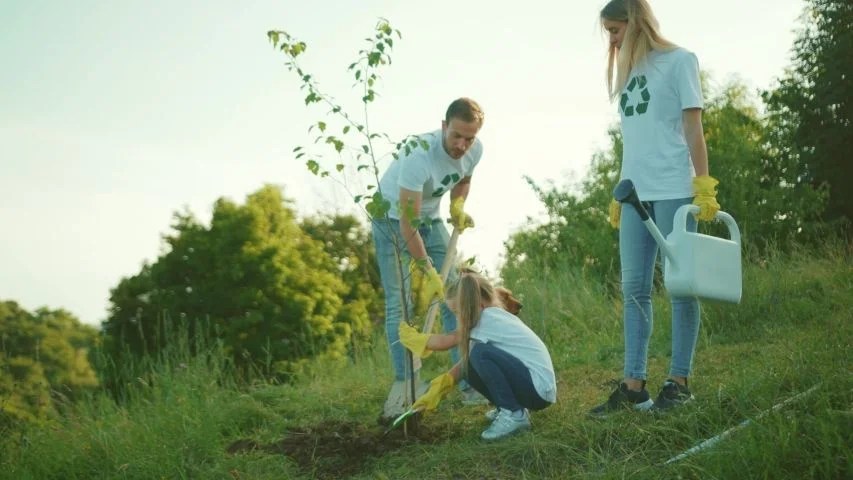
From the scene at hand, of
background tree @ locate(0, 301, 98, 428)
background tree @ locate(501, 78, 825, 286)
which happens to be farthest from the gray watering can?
background tree @ locate(0, 301, 98, 428)

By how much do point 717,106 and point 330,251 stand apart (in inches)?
317

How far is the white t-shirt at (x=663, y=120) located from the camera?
147 inches

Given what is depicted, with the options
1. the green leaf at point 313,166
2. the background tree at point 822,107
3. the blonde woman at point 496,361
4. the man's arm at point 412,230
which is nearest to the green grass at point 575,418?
the blonde woman at point 496,361

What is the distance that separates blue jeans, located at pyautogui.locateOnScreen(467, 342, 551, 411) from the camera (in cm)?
401

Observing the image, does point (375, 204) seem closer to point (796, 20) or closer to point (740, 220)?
point (740, 220)

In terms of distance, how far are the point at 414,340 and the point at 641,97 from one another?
1.47 metres

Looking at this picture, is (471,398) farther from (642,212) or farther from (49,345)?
(49,345)

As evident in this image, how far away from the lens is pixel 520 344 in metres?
4.08

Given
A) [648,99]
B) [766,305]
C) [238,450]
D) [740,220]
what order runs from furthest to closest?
[740,220] < [766,305] < [238,450] < [648,99]

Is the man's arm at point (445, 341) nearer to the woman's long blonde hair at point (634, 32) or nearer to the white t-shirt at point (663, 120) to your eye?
the white t-shirt at point (663, 120)

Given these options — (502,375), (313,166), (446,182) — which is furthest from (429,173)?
(502,375)

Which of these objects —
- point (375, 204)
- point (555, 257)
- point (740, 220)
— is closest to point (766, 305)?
point (375, 204)

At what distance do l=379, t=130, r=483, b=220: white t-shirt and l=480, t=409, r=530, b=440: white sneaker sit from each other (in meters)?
1.02

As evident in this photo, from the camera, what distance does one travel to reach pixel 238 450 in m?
4.57
